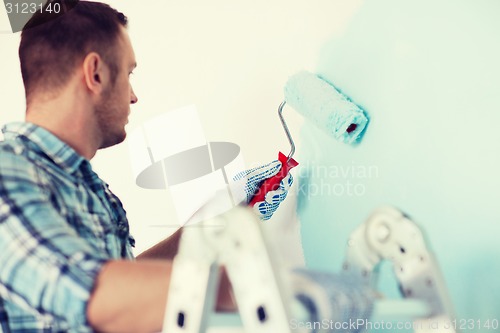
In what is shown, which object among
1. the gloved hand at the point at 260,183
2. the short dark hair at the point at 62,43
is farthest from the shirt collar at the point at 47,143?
the gloved hand at the point at 260,183

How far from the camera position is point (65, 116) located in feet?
2.88

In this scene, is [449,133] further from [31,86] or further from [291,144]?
[31,86]

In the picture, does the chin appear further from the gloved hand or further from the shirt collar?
the gloved hand

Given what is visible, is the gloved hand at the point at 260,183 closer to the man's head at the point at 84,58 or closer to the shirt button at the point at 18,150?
the man's head at the point at 84,58

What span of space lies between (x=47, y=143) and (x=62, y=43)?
0.63 ft

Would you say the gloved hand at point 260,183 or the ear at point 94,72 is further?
the gloved hand at point 260,183

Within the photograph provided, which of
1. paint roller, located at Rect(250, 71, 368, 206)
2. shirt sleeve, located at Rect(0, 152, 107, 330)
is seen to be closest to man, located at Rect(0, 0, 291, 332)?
shirt sleeve, located at Rect(0, 152, 107, 330)

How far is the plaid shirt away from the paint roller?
1.31ft

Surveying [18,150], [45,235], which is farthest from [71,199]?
[45,235]

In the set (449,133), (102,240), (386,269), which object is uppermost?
(449,133)

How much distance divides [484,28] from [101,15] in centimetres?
66

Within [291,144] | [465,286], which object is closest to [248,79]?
[291,144]

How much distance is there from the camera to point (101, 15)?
37.9 inches

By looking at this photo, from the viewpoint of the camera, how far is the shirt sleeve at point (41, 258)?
0.50 meters
